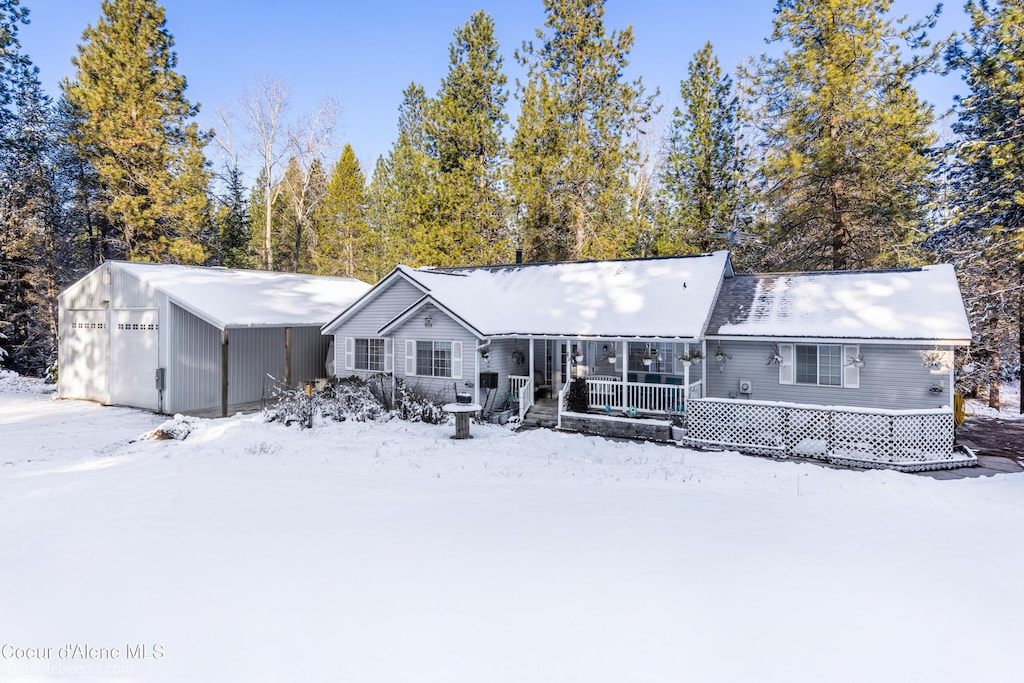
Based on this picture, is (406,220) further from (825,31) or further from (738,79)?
(825,31)

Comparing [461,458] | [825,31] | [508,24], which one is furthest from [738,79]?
[461,458]

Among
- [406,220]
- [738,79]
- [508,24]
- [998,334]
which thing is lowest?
[998,334]

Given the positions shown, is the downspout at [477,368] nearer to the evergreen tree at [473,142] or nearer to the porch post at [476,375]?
the porch post at [476,375]

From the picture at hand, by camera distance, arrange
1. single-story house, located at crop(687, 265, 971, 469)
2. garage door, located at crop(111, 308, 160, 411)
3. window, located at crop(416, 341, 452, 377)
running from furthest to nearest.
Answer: garage door, located at crop(111, 308, 160, 411)
window, located at crop(416, 341, 452, 377)
single-story house, located at crop(687, 265, 971, 469)

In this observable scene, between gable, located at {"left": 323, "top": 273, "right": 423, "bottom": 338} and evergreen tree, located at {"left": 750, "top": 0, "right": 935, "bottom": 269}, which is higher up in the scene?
evergreen tree, located at {"left": 750, "top": 0, "right": 935, "bottom": 269}

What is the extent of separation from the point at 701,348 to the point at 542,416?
185 inches

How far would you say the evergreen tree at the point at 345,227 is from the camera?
37688 millimetres

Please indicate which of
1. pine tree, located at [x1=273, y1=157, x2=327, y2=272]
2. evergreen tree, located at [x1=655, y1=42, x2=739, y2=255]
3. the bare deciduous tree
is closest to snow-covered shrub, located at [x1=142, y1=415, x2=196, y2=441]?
the bare deciduous tree

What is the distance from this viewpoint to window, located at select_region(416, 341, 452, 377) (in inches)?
621

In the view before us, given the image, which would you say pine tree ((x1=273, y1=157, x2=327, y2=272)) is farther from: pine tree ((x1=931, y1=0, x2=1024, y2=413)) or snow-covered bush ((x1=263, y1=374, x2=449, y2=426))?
pine tree ((x1=931, y1=0, x2=1024, y2=413))

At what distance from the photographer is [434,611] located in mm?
4559

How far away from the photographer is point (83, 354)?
18406 mm

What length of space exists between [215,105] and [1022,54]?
33375mm

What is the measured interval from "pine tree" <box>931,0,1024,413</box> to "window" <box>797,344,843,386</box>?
17.6 ft
